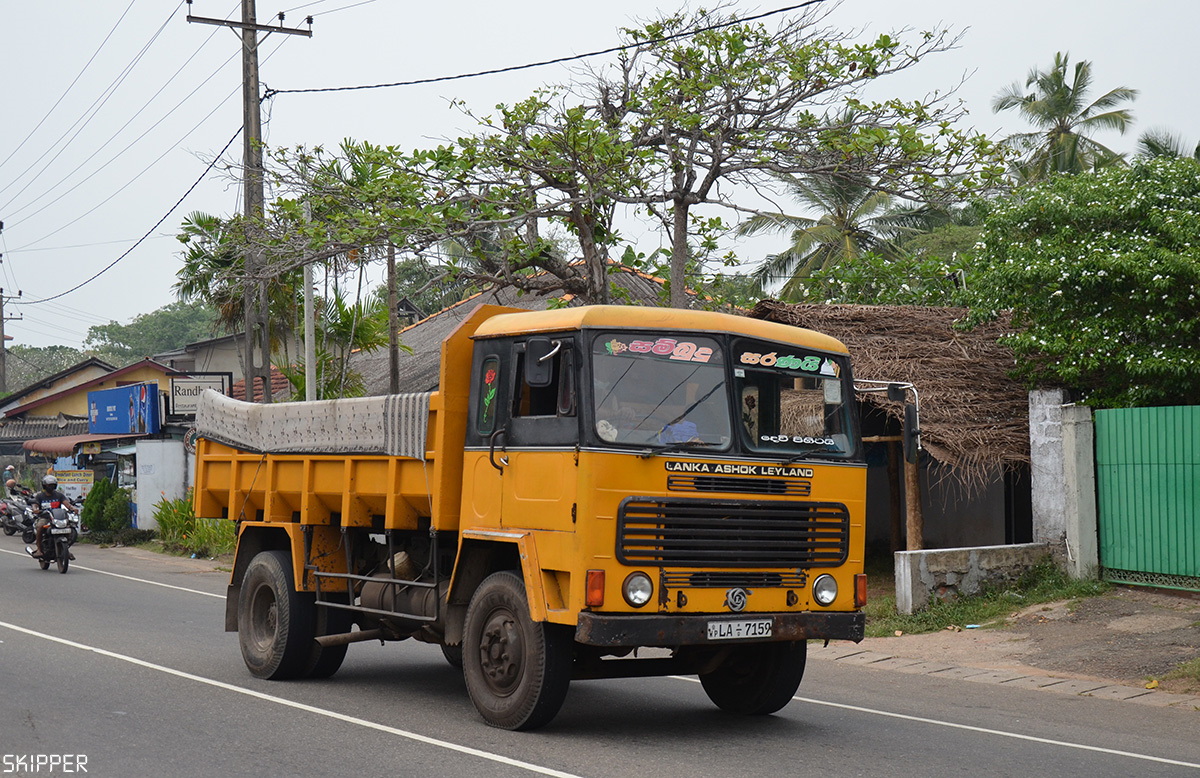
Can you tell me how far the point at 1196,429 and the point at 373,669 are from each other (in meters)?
8.90

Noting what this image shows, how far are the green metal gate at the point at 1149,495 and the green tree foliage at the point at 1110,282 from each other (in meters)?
0.57

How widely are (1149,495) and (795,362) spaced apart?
7.20m

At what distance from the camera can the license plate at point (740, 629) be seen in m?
7.18

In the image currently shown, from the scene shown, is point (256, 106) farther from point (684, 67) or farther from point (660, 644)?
point (660, 644)

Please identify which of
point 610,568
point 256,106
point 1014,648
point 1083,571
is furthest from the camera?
point 256,106

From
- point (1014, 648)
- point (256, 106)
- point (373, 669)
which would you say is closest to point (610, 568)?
point (373, 669)

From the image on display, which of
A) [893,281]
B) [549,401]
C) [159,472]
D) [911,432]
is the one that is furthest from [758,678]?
[159,472]

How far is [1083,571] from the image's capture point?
45.4 ft

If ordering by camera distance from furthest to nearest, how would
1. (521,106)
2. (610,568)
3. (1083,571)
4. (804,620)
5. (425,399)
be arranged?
(521,106), (1083,571), (425,399), (804,620), (610,568)

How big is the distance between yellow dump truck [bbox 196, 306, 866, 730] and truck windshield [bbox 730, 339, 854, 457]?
0.01 meters

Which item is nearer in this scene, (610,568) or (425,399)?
(610,568)

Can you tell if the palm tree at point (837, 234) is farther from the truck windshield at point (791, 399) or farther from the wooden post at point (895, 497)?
the truck windshield at point (791, 399)

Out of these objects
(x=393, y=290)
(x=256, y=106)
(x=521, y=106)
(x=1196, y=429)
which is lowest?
(x=1196, y=429)

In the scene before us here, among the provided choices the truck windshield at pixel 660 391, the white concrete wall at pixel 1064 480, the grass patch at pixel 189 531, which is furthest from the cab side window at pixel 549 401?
the grass patch at pixel 189 531
